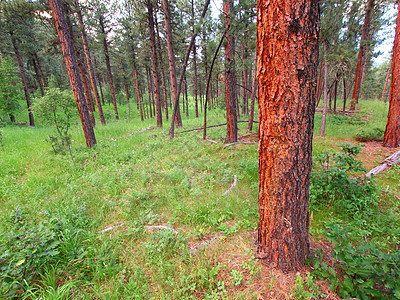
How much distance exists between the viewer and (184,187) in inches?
161

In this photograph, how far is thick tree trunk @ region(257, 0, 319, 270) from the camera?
1545 mm

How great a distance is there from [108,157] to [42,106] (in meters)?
2.57

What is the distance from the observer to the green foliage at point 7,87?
1346cm

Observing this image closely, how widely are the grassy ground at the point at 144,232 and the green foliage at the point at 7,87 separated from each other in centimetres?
1352

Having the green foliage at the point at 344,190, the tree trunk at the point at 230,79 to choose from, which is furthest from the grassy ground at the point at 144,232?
the tree trunk at the point at 230,79

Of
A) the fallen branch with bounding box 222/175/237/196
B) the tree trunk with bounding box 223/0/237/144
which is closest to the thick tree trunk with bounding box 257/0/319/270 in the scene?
the fallen branch with bounding box 222/175/237/196

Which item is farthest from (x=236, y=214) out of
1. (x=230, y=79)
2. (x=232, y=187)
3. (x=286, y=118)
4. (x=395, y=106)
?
(x=395, y=106)

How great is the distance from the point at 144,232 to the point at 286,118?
2754mm

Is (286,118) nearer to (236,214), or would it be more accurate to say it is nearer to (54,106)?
(236,214)

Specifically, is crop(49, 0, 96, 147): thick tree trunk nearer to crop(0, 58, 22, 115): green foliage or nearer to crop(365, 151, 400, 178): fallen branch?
crop(365, 151, 400, 178): fallen branch

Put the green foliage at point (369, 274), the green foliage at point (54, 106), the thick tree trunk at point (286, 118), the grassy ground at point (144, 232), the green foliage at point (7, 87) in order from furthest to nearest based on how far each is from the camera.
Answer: the green foliage at point (7, 87), the green foliage at point (54, 106), the grassy ground at point (144, 232), the thick tree trunk at point (286, 118), the green foliage at point (369, 274)

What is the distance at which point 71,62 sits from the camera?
6930 mm

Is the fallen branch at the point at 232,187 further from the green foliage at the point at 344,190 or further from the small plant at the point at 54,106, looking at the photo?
Answer: the small plant at the point at 54,106

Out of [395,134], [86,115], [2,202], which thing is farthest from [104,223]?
[395,134]
